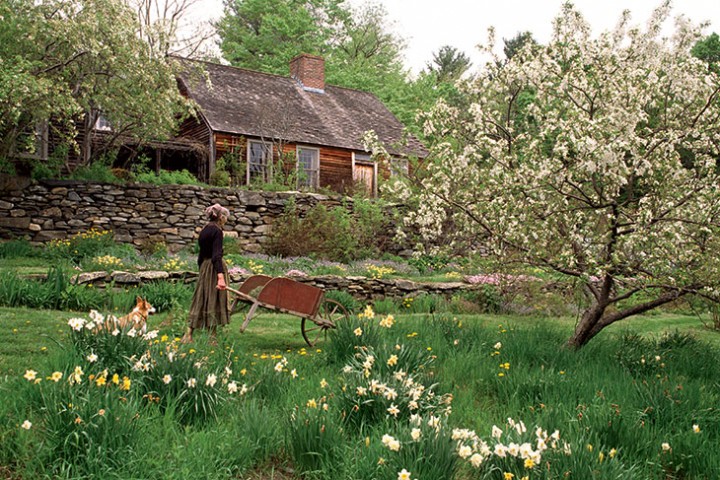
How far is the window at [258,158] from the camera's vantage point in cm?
2183

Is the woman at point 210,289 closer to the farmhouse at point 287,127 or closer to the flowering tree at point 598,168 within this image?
the flowering tree at point 598,168

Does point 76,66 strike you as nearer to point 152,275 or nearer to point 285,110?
point 152,275

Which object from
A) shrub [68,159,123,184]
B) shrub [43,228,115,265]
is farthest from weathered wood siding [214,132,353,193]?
shrub [43,228,115,265]

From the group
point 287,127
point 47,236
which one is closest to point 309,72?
point 287,127

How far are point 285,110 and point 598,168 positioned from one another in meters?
19.2

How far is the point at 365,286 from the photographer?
11672 millimetres

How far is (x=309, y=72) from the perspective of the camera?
26.6 meters

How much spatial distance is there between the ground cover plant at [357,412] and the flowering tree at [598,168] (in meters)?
0.93

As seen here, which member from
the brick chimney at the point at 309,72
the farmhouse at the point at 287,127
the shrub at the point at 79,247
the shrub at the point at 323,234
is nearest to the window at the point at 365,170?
the farmhouse at the point at 287,127

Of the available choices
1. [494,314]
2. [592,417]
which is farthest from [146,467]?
[494,314]

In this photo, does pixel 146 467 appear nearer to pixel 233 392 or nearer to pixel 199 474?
pixel 199 474

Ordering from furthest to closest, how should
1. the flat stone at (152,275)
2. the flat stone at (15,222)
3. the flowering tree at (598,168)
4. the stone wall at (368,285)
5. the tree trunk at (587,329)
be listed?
1. the flat stone at (15,222)
2. the stone wall at (368,285)
3. the flat stone at (152,275)
4. the tree trunk at (587,329)
5. the flowering tree at (598,168)

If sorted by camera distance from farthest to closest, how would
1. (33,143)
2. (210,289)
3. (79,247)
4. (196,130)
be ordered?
(196,130) < (33,143) < (79,247) < (210,289)

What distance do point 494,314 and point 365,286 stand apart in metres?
2.51
